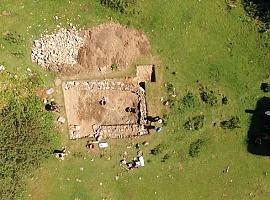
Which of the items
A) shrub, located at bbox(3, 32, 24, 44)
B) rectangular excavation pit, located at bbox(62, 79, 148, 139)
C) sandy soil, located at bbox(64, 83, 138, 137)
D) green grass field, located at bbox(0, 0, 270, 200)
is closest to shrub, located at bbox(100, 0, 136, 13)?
green grass field, located at bbox(0, 0, 270, 200)

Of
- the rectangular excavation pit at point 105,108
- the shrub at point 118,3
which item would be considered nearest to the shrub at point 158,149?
the rectangular excavation pit at point 105,108

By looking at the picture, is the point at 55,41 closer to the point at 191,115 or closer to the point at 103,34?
the point at 103,34

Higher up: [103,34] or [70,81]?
[103,34]

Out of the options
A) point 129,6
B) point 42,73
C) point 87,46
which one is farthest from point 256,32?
point 42,73

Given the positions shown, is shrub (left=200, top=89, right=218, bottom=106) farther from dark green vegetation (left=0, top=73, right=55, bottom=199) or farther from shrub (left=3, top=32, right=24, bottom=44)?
shrub (left=3, top=32, right=24, bottom=44)

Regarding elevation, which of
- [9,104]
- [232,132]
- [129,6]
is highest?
[129,6]

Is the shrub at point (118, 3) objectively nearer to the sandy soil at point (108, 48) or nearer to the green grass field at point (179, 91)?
the green grass field at point (179, 91)

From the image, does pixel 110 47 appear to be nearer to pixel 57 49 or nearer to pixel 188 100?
pixel 57 49
